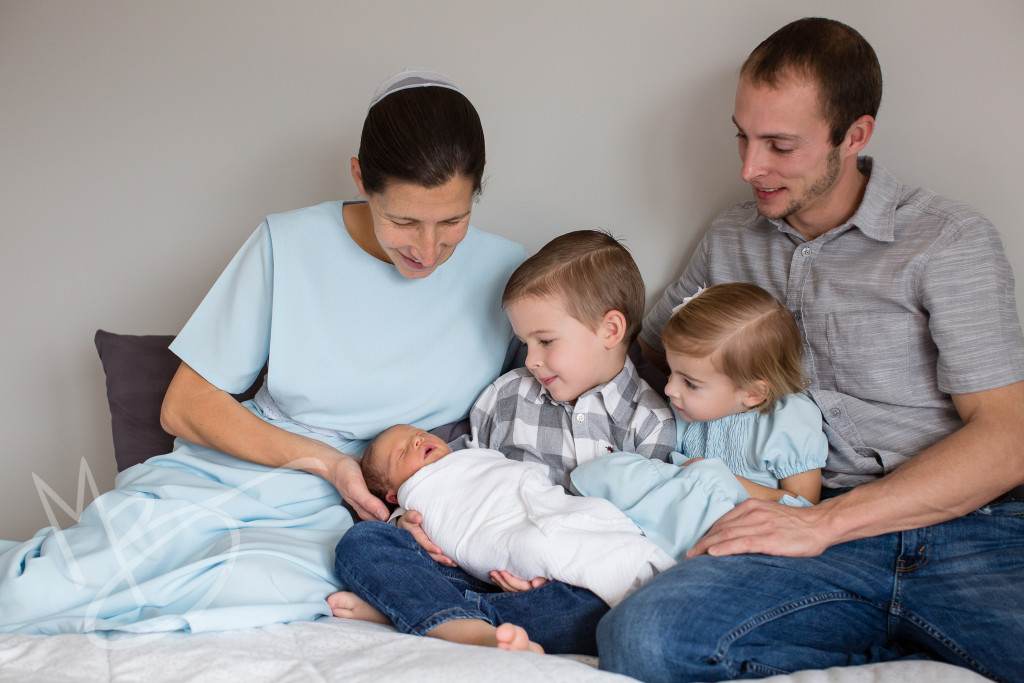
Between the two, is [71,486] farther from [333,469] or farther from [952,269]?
[952,269]

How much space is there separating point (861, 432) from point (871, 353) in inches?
6.7

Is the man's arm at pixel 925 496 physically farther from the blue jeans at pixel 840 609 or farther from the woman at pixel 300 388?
the woman at pixel 300 388

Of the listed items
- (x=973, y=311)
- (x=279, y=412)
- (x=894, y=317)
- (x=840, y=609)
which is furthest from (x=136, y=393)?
(x=973, y=311)

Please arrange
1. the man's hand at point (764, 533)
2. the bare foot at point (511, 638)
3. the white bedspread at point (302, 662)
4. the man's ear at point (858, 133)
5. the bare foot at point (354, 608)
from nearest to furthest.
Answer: the white bedspread at point (302, 662)
the bare foot at point (511, 638)
the man's hand at point (764, 533)
the bare foot at point (354, 608)
the man's ear at point (858, 133)

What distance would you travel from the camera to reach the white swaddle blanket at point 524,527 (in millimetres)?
1390

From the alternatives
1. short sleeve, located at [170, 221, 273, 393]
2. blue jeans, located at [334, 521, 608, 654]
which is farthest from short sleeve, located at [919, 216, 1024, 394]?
short sleeve, located at [170, 221, 273, 393]

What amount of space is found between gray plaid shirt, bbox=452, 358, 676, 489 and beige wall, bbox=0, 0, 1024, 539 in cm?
51

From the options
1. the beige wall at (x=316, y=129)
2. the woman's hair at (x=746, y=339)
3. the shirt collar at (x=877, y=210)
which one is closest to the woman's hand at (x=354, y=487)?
the woman's hair at (x=746, y=339)

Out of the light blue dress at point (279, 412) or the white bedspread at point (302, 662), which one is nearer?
the white bedspread at point (302, 662)

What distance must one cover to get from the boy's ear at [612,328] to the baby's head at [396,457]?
44cm

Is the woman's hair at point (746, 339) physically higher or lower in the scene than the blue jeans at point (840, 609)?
higher

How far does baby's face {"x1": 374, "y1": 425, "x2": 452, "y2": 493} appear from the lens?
1.69 metres

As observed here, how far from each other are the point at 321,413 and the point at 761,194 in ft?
3.70

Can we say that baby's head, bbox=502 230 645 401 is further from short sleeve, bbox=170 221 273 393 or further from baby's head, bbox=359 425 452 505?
short sleeve, bbox=170 221 273 393
